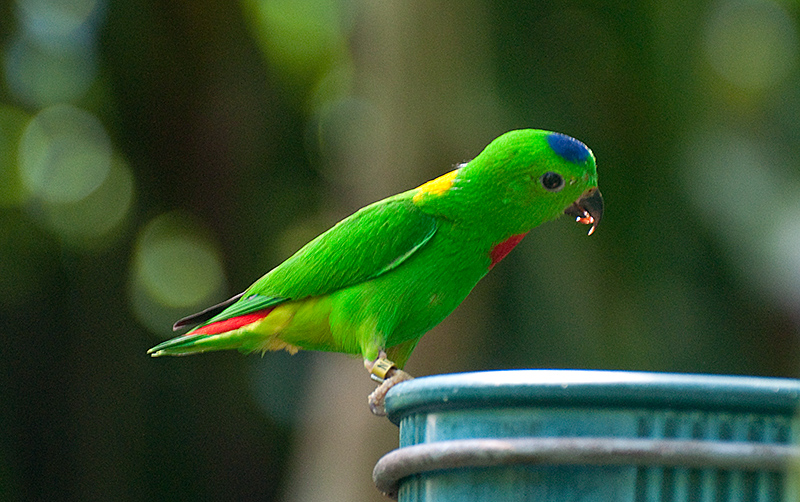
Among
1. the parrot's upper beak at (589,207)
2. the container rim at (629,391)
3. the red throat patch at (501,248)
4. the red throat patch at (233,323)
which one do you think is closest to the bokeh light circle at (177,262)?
the red throat patch at (233,323)

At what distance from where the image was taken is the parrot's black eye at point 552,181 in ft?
10.3

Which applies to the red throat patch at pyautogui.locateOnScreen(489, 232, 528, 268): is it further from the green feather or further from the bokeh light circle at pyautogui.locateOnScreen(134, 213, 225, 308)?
the bokeh light circle at pyautogui.locateOnScreen(134, 213, 225, 308)

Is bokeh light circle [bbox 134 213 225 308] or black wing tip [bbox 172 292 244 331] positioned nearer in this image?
black wing tip [bbox 172 292 244 331]

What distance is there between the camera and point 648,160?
739cm

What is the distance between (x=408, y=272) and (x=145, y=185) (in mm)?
7034

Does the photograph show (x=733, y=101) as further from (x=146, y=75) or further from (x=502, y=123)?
(x=146, y=75)

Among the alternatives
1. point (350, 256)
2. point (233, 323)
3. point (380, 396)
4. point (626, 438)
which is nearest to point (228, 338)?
point (233, 323)

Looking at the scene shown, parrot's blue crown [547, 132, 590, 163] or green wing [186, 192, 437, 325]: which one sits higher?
parrot's blue crown [547, 132, 590, 163]

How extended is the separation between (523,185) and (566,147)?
0.64ft

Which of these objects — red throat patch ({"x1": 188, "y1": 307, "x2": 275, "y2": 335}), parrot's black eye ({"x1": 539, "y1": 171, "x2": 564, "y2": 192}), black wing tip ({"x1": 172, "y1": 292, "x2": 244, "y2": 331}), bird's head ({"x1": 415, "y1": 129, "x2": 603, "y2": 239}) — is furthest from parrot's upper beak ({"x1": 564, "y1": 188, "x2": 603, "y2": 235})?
black wing tip ({"x1": 172, "y1": 292, "x2": 244, "y2": 331})

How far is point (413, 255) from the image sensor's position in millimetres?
3217

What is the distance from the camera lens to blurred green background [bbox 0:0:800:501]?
713cm

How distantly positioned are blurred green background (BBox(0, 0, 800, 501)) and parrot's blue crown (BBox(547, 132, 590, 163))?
383 centimetres

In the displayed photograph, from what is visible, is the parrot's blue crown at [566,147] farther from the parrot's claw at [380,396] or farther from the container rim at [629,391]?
the container rim at [629,391]
